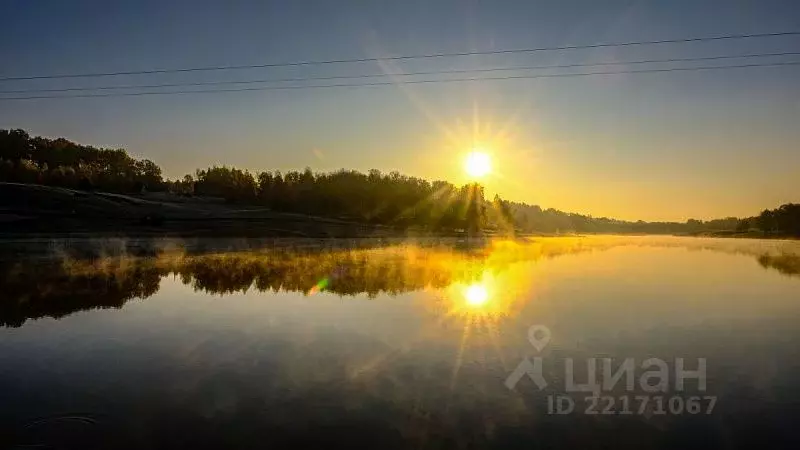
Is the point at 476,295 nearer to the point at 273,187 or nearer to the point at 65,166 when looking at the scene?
the point at 273,187

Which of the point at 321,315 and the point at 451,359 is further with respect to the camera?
the point at 321,315

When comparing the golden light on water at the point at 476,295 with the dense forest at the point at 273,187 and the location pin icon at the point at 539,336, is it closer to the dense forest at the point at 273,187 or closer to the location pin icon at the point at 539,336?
the location pin icon at the point at 539,336

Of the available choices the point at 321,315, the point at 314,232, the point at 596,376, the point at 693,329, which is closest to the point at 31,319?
the point at 321,315

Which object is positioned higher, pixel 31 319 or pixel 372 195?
pixel 372 195

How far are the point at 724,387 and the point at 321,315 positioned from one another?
1498 cm

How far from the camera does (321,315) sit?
73.9ft

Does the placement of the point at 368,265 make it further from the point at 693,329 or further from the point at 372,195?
the point at 372,195

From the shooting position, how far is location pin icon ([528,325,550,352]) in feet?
54.4

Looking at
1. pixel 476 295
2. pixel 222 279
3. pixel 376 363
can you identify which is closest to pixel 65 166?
pixel 222 279

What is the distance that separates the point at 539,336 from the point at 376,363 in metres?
6.35

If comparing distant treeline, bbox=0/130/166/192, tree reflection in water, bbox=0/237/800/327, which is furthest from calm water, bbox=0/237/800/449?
distant treeline, bbox=0/130/166/192

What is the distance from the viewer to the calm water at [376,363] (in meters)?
9.80

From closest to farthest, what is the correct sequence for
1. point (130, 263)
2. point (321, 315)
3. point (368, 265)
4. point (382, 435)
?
1. point (382, 435)
2. point (321, 315)
3. point (130, 263)
4. point (368, 265)

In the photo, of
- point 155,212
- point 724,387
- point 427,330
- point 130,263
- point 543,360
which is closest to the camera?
point 724,387
